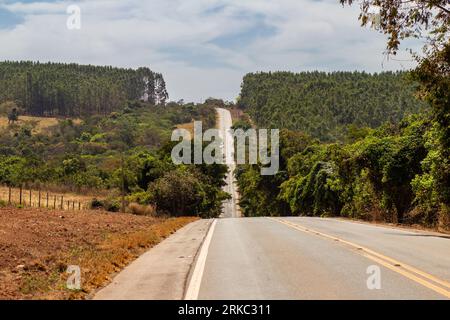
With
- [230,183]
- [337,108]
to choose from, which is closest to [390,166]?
[230,183]

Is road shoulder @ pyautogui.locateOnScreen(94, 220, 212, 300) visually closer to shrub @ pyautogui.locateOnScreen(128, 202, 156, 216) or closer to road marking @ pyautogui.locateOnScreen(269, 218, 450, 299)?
road marking @ pyautogui.locateOnScreen(269, 218, 450, 299)

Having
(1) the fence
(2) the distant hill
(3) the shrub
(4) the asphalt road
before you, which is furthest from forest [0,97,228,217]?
(2) the distant hill

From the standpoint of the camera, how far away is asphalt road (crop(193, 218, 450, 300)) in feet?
29.8

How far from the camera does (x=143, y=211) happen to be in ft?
178

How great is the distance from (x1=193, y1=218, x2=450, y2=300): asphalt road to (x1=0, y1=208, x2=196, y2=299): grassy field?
2270mm

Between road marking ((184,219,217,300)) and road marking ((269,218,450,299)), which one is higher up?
road marking ((269,218,450,299))

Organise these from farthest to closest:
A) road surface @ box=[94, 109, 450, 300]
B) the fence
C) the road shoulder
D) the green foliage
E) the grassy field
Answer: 1. the fence
2. the green foliage
3. the grassy field
4. the road shoulder
5. road surface @ box=[94, 109, 450, 300]

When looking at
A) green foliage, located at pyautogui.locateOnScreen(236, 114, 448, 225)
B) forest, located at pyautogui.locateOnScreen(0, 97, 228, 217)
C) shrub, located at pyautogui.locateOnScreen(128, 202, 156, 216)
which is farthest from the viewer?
forest, located at pyautogui.locateOnScreen(0, 97, 228, 217)

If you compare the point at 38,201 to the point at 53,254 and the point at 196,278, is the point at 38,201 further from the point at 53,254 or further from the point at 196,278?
the point at 196,278

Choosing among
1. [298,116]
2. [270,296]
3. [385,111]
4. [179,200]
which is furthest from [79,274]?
[385,111]

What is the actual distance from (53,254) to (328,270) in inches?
326

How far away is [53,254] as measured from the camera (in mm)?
16047

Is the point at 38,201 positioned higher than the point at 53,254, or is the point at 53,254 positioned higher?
the point at 38,201

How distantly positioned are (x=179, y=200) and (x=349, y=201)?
18320mm
